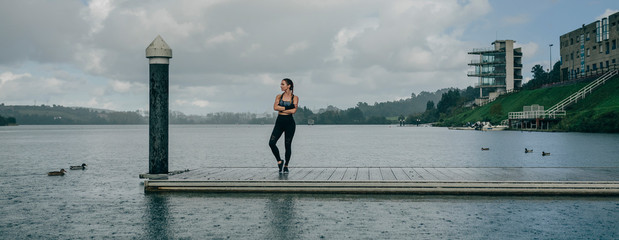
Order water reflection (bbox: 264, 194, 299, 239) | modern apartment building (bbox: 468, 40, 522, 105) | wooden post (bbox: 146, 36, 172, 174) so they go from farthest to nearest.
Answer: modern apartment building (bbox: 468, 40, 522, 105) → wooden post (bbox: 146, 36, 172, 174) → water reflection (bbox: 264, 194, 299, 239)

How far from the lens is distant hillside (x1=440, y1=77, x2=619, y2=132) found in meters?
68.8

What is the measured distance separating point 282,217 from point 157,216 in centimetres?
229

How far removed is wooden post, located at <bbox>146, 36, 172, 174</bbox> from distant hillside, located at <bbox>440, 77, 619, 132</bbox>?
67630 mm

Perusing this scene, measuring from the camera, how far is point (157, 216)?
984 centimetres

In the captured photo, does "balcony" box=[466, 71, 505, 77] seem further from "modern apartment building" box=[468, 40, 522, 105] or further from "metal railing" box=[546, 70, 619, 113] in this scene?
"metal railing" box=[546, 70, 619, 113]

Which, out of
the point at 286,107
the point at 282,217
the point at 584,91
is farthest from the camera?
the point at 584,91

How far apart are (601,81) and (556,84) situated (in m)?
20.4

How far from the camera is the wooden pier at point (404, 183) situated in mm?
11742

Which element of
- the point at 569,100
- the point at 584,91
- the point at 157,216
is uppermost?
the point at 584,91

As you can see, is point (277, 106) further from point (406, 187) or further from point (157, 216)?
point (157, 216)

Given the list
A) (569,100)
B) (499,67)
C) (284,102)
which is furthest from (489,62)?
(284,102)

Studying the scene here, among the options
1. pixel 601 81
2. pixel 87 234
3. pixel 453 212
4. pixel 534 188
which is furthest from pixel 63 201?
pixel 601 81

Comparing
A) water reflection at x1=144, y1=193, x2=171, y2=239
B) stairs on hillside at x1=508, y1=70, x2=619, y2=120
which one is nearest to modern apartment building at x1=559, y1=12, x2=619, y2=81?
stairs on hillside at x1=508, y1=70, x2=619, y2=120

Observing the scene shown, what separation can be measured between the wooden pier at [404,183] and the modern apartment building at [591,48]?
3373 inches
